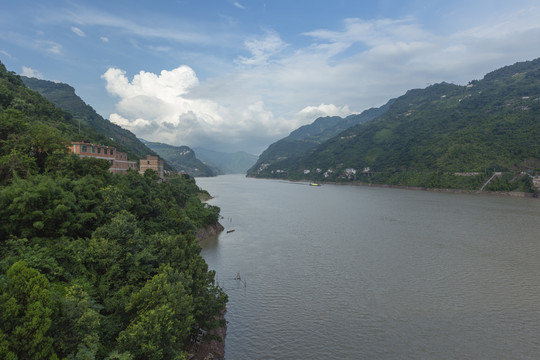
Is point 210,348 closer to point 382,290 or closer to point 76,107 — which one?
point 382,290

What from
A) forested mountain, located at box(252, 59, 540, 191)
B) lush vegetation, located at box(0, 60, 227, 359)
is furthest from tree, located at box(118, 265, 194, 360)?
forested mountain, located at box(252, 59, 540, 191)

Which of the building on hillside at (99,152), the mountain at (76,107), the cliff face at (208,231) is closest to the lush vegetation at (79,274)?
the building on hillside at (99,152)

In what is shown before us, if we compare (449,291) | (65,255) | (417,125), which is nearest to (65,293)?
(65,255)

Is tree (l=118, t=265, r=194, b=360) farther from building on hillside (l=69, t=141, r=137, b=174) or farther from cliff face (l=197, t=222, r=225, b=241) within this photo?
cliff face (l=197, t=222, r=225, b=241)

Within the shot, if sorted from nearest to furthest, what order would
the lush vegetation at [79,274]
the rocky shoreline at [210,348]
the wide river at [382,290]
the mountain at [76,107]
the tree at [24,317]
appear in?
1. the tree at [24,317]
2. the lush vegetation at [79,274]
3. the rocky shoreline at [210,348]
4. the wide river at [382,290]
5. the mountain at [76,107]

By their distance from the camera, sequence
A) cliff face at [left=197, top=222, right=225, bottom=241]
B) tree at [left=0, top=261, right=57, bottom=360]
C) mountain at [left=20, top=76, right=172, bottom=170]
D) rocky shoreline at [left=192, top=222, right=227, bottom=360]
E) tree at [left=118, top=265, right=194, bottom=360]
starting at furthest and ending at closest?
mountain at [left=20, top=76, right=172, bottom=170] < cliff face at [left=197, top=222, right=225, bottom=241] < rocky shoreline at [left=192, top=222, right=227, bottom=360] < tree at [left=118, top=265, right=194, bottom=360] < tree at [left=0, top=261, right=57, bottom=360]

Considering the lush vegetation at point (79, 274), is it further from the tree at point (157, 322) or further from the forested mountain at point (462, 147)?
the forested mountain at point (462, 147)

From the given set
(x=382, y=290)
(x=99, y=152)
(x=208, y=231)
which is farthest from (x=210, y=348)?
(x=99, y=152)
